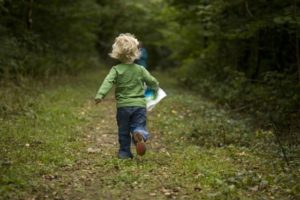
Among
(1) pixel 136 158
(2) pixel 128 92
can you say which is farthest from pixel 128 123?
(1) pixel 136 158

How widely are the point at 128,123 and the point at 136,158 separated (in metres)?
0.63

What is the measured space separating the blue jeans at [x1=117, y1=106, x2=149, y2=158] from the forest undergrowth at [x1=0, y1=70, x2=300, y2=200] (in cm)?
32

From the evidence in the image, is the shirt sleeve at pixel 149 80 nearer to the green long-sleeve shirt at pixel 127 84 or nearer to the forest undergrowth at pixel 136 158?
the green long-sleeve shirt at pixel 127 84

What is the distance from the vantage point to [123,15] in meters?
39.8

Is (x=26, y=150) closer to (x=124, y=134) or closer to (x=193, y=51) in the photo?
(x=124, y=134)

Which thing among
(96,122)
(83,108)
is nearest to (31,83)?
(83,108)

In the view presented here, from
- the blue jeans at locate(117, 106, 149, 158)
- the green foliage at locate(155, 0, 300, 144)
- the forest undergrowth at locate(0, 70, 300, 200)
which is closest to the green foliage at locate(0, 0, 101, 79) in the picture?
the forest undergrowth at locate(0, 70, 300, 200)

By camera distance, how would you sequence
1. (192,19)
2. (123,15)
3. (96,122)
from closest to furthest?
1. (96,122)
2. (192,19)
3. (123,15)

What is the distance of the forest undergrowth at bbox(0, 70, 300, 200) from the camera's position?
718 centimetres

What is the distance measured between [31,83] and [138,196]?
1137cm

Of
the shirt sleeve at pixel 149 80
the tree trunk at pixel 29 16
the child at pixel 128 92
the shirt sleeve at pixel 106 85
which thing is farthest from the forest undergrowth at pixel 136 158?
the tree trunk at pixel 29 16

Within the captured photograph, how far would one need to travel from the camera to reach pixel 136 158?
9109 mm

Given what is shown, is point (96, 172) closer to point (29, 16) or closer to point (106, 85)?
point (106, 85)

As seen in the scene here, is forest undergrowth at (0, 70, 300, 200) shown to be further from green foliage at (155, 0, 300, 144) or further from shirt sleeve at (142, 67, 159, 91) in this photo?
shirt sleeve at (142, 67, 159, 91)
